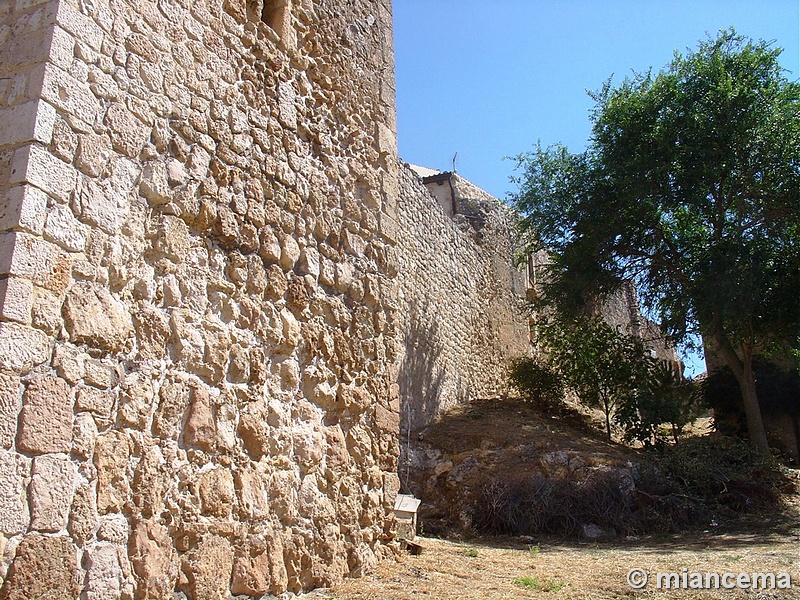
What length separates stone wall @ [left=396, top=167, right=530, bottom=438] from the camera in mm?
12047

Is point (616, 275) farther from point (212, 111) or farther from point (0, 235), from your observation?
point (0, 235)

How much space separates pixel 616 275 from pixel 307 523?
10143 mm

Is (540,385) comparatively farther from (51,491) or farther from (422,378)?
(51,491)

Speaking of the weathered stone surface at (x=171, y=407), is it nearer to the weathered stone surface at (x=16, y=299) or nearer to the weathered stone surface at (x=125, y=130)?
the weathered stone surface at (x=16, y=299)

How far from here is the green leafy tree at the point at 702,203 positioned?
11531mm

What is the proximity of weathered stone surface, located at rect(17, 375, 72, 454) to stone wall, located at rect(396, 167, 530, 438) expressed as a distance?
7182 mm

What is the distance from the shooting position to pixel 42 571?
276cm

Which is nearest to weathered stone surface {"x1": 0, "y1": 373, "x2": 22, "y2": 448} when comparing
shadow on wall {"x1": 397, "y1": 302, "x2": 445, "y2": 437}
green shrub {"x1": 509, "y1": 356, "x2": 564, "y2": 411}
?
shadow on wall {"x1": 397, "y1": 302, "x2": 445, "y2": 437}

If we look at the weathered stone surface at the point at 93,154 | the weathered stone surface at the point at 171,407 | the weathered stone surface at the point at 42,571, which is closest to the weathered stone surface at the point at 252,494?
the weathered stone surface at the point at 171,407

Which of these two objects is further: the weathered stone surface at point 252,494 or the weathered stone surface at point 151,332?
the weathered stone surface at point 252,494

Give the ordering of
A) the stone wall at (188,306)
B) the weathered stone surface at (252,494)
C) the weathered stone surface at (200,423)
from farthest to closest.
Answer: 1. the weathered stone surface at (252,494)
2. the weathered stone surface at (200,423)
3. the stone wall at (188,306)

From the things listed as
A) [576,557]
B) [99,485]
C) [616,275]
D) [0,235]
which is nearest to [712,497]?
[576,557]

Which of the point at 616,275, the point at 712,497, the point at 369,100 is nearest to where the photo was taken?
the point at 369,100

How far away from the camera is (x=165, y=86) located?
12.2ft
